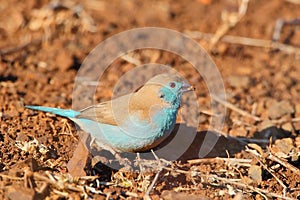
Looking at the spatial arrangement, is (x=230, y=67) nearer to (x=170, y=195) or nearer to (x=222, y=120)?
(x=222, y=120)

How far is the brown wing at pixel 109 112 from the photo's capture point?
4965mm

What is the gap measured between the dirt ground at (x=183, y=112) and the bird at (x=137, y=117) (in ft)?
0.83

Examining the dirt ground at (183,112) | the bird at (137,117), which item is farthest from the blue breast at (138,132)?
the dirt ground at (183,112)

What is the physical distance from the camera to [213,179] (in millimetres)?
4785

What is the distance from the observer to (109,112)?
5031 mm

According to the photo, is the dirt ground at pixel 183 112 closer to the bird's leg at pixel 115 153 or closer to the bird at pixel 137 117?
the bird's leg at pixel 115 153

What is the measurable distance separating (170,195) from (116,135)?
2.51 feet

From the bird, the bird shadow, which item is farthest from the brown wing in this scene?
the bird shadow

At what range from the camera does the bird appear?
4848 millimetres

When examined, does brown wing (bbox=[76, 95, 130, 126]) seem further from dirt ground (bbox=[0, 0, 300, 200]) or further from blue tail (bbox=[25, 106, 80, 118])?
dirt ground (bbox=[0, 0, 300, 200])

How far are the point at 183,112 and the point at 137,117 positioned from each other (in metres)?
1.33

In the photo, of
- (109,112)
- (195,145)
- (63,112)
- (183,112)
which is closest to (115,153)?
(109,112)

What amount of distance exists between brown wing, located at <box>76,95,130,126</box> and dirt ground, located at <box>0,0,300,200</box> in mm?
344

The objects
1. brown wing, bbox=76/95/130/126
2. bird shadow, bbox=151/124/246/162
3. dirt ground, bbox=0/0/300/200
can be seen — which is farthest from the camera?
bird shadow, bbox=151/124/246/162
